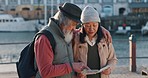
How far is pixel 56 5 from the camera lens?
2152 inches

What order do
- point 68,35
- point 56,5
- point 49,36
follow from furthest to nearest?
point 56,5 < point 68,35 < point 49,36

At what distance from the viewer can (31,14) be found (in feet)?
183

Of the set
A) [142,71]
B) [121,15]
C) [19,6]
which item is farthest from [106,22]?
[142,71]

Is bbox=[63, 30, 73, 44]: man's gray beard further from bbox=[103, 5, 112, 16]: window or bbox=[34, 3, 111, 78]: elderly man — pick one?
bbox=[103, 5, 112, 16]: window

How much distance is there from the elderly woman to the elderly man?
0.14 meters

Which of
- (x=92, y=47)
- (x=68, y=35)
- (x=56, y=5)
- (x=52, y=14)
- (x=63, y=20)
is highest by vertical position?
(x=63, y=20)

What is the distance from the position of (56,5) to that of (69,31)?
5231cm

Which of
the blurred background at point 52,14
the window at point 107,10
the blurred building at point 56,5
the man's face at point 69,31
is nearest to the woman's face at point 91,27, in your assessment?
the man's face at point 69,31

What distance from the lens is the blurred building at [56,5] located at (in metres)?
54.7

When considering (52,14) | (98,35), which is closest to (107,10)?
(52,14)

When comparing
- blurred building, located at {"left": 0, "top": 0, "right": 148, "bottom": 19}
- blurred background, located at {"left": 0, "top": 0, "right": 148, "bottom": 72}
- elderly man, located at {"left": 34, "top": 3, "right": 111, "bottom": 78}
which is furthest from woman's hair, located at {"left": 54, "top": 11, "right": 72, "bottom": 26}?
blurred building, located at {"left": 0, "top": 0, "right": 148, "bottom": 19}

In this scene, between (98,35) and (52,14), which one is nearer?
(98,35)

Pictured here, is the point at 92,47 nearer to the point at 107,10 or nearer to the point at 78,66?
the point at 78,66

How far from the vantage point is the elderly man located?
252 centimetres
